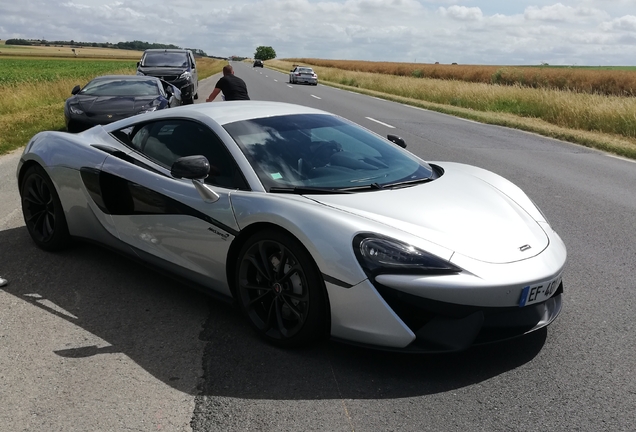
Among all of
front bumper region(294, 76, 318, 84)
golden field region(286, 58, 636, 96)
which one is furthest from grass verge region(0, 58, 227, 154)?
front bumper region(294, 76, 318, 84)

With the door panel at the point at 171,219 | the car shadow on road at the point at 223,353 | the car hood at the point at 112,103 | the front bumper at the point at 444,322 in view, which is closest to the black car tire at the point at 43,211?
the car shadow on road at the point at 223,353

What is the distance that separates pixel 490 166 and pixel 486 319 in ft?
24.3

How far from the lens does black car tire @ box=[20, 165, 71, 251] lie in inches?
201

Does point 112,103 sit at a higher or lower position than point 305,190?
lower

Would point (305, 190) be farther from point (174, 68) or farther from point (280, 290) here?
point (174, 68)

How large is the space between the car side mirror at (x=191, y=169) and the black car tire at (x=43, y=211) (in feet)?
5.70

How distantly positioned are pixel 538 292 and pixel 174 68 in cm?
1864

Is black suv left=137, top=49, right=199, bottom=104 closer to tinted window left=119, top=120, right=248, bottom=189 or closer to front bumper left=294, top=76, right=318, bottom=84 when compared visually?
tinted window left=119, top=120, right=248, bottom=189

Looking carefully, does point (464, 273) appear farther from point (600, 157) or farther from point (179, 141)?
point (600, 157)

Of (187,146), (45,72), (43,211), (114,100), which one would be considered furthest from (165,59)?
(45,72)

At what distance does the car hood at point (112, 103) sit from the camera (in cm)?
1186

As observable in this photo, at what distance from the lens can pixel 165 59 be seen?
69.4ft

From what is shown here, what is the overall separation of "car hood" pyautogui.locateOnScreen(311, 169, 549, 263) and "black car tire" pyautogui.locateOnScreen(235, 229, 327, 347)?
37cm

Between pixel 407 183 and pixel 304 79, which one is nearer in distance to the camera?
pixel 407 183
